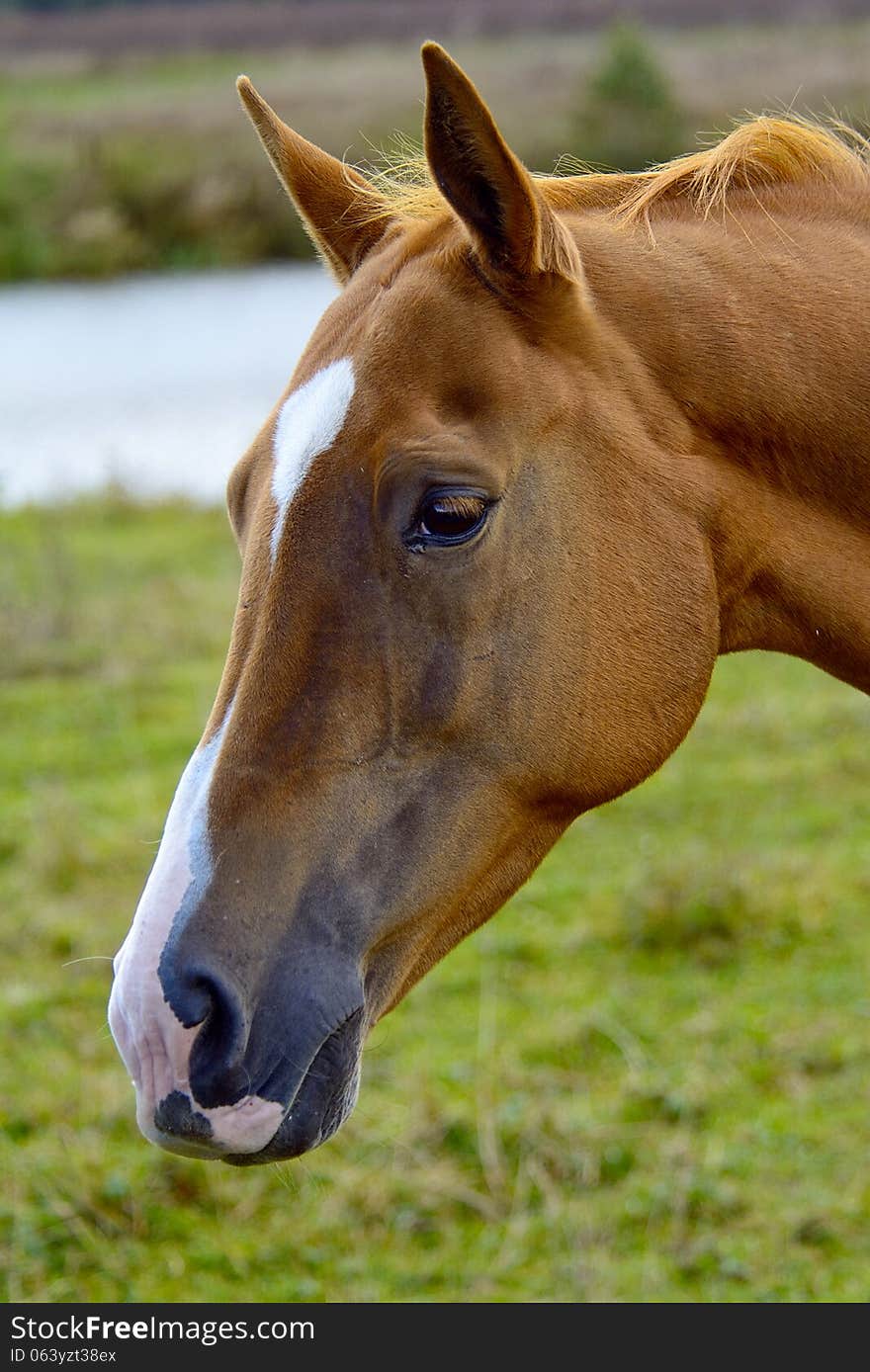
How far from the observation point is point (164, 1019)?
1887mm

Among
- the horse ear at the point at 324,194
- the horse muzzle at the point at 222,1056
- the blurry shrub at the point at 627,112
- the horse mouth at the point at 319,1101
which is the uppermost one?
the horse ear at the point at 324,194

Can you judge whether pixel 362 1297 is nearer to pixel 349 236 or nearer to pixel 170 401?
pixel 349 236

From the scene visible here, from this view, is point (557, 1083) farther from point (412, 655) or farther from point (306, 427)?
point (306, 427)

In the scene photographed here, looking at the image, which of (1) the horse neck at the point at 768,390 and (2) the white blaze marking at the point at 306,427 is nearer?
(2) the white blaze marking at the point at 306,427

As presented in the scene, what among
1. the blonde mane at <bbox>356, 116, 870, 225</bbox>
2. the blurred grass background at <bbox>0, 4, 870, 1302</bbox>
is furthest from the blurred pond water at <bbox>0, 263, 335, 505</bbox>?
the blonde mane at <bbox>356, 116, 870, 225</bbox>

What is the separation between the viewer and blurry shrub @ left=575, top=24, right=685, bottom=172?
17.3 meters

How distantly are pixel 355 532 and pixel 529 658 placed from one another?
0.34 meters

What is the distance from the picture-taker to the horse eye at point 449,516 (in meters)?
2.08

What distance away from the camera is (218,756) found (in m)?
2.05

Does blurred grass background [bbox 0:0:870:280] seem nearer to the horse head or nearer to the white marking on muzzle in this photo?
the horse head

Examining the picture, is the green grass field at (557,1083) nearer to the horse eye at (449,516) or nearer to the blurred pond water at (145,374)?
the horse eye at (449,516)

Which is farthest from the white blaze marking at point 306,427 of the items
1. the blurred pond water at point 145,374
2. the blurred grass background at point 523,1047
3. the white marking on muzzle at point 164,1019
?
the blurred pond water at point 145,374

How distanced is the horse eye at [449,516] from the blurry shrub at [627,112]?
1614 cm

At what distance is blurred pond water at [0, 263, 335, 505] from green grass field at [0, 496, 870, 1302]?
301 inches
